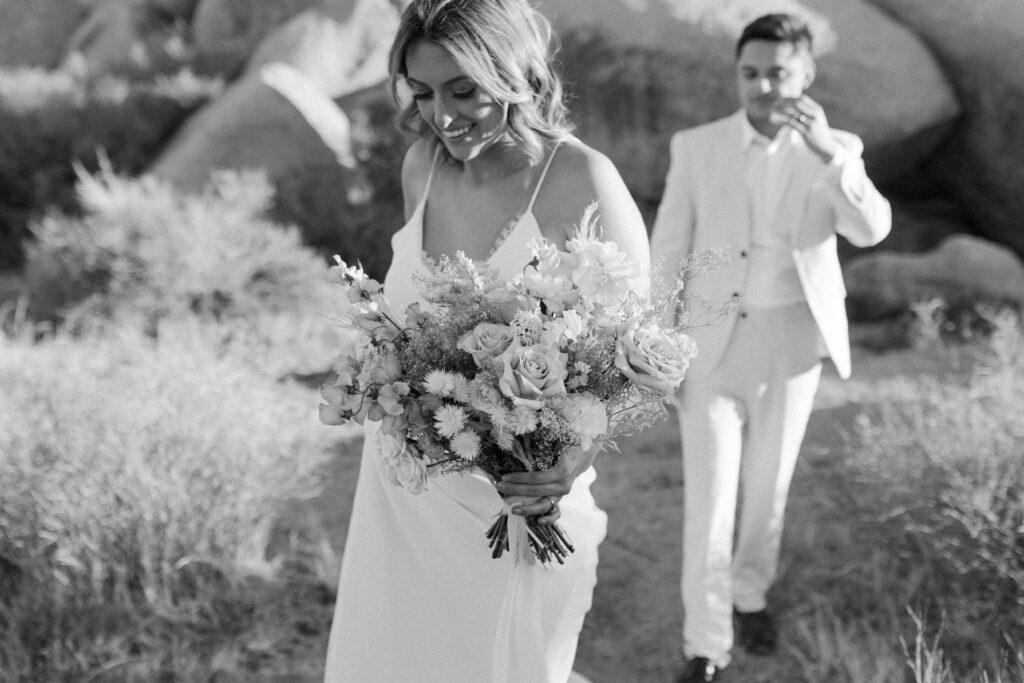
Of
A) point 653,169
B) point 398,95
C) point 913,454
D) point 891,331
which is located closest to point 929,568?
point 913,454

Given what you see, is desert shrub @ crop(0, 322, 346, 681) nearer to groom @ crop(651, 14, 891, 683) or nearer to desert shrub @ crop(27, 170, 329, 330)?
groom @ crop(651, 14, 891, 683)

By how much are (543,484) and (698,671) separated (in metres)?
1.63

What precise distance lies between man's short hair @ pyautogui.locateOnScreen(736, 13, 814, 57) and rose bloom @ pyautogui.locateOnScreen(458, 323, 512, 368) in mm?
1864

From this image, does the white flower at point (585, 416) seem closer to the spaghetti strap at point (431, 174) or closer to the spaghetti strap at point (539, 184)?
the spaghetti strap at point (539, 184)

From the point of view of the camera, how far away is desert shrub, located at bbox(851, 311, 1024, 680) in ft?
12.4

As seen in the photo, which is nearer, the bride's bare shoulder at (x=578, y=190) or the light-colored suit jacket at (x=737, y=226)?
the bride's bare shoulder at (x=578, y=190)

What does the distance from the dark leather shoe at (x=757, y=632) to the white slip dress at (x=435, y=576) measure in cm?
137

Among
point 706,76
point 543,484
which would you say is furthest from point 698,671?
point 706,76

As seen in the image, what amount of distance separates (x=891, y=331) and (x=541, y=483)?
19.6 ft

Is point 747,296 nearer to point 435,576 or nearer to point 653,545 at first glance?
point 435,576

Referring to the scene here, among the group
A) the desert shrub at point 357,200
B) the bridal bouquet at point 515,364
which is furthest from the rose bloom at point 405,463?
the desert shrub at point 357,200

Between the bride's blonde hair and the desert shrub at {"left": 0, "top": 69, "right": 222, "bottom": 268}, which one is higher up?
the desert shrub at {"left": 0, "top": 69, "right": 222, "bottom": 268}

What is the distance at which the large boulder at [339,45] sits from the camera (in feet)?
36.7

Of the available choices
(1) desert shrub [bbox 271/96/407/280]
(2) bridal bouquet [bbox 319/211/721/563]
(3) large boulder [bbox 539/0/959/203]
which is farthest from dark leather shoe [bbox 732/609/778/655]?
(3) large boulder [bbox 539/0/959/203]
